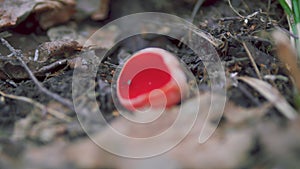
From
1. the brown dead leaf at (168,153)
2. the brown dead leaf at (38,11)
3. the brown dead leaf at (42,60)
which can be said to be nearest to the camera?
the brown dead leaf at (168,153)

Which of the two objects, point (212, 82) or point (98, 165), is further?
point (212, 82)

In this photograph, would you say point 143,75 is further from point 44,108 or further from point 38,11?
point 38,11

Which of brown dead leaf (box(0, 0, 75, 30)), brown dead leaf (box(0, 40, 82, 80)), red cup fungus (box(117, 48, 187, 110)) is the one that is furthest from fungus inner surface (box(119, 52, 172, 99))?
brown dead leaf (box(0, 0, 75, 30))

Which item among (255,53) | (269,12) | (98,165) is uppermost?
(269,12)

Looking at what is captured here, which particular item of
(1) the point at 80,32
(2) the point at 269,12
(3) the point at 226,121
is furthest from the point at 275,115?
(1) the point at 80,32

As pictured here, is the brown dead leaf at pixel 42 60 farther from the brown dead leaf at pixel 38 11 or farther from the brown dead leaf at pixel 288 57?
the brown dead leaf at pixel 288 57

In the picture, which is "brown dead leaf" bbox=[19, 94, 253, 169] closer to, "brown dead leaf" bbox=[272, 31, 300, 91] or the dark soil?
the dark soil

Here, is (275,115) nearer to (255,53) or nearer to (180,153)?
(180,153)

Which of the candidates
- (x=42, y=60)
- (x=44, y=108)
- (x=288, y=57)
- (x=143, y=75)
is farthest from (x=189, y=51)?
(x=44, y=108)

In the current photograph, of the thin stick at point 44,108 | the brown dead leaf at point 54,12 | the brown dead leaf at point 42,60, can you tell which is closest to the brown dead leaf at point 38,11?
the brown dead leaf at point 54,12
